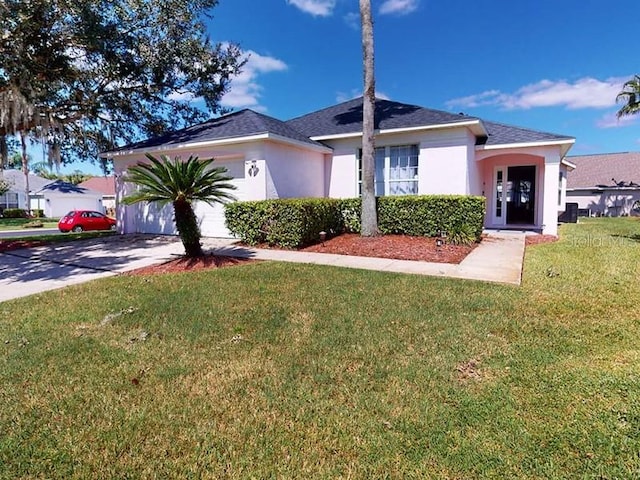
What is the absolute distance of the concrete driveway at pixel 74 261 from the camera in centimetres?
659

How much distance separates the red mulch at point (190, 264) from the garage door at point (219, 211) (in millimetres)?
3752

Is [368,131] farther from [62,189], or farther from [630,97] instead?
[62,189]

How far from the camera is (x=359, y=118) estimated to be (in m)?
14.2

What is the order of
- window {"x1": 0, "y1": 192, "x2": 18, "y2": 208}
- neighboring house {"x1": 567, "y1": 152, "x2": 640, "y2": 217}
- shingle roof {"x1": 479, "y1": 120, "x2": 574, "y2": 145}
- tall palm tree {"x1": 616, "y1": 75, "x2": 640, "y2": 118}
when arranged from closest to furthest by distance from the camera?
1. tall palm tree {"x1": 616, "y1": 75, "x2": 640, "y2": 118}
2. shingle roof {"x1": 479, "y1": 120, "x2": 574, "y2": 145}
3. neighboring house {"x1": 567, "y1": 152, "x2": 640, "y2": 217}
4. window {"x1": 0, "y1": 192, "x2": 18, "y2": 208}

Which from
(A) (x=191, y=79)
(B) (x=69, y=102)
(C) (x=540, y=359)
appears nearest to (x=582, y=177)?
(A) (x=191, y=79)

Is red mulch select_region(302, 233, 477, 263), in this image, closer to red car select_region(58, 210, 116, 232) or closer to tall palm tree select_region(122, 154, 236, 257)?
tall palm tree select_region(122, 154, 236, 257)

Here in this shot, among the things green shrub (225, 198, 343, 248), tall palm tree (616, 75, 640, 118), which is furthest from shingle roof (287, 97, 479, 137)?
tall palm tree (616, 75, 640, 118)

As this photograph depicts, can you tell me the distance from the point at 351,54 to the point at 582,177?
2348 cm

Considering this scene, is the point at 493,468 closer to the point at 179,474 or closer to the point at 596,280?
the point at 179,474

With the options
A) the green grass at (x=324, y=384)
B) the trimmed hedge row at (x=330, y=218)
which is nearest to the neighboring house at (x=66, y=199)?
the trimmed hedge row at (x=330, y=218)

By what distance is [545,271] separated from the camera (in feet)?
22.0

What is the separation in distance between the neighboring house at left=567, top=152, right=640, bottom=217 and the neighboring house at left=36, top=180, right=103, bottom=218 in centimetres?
4541

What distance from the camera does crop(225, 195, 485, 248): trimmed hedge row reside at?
9562 millimetres

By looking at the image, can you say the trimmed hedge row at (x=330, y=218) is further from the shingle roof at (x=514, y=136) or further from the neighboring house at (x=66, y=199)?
the neighboring house at (x=66, y=199)
